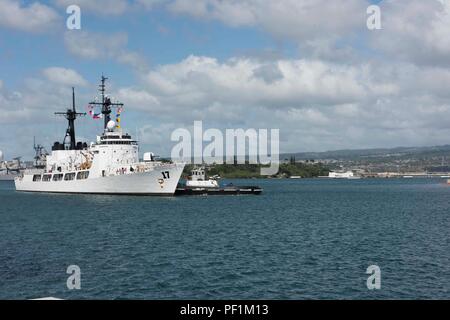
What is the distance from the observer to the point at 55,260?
33.7 meters

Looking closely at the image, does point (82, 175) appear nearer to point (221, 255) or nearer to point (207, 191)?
point (207, 191)

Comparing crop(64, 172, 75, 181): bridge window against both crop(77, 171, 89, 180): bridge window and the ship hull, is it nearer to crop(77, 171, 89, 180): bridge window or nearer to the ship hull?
crop(77, 171, 89, 180): bridge window

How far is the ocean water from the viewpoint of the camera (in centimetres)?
2595

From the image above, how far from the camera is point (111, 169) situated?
306 ft

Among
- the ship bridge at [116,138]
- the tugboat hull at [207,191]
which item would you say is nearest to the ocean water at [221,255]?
the ship bridge at [116,138]

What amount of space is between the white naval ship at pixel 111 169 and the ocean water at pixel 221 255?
24534mm

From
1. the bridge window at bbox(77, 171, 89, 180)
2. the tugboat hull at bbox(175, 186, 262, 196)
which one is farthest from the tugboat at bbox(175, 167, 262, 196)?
the bridge window at bbox(77, 171, 89, 180)

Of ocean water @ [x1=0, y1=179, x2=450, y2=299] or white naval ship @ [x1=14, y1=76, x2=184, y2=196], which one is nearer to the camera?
ocean water @ [x1=0, y1=179, x2=450, y2=299]

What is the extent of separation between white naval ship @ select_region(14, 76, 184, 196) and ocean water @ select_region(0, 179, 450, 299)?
24.5 m

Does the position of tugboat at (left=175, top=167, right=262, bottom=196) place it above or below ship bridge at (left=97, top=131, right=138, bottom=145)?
below

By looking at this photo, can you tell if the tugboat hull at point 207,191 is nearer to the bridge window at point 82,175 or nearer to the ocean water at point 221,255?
the bridge window at point 82,175

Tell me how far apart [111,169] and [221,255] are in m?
61.2

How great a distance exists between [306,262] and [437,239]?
54.6 feet
